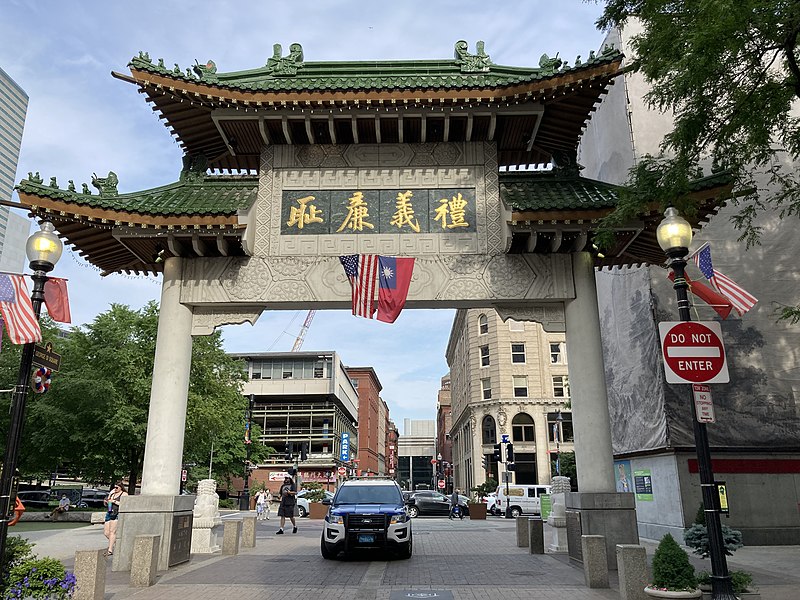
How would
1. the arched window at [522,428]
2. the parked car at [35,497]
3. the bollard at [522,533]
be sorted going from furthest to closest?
the arched window at [522,428]
the parked car at [35,497]
the bollard at [522,533]

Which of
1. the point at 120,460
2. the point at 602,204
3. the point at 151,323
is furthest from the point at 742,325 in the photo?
the point at 120,460

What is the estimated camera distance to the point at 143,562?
1052 cm

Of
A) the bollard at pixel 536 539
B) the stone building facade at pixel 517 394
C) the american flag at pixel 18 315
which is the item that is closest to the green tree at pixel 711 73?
the bollard at pixel 536 539

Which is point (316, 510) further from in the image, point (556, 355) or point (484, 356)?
point (556, 355)

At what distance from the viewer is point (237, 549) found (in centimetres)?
1582

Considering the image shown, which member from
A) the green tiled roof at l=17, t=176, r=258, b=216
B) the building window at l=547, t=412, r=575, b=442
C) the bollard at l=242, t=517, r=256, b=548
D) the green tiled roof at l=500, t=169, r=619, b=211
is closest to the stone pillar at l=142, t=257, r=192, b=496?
the green tiled roof at l=17, t=176, r=258, b=216

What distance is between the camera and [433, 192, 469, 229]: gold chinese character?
1380 cm

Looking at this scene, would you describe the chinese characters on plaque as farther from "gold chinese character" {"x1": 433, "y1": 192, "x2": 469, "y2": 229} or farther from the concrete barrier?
the concrete barrier

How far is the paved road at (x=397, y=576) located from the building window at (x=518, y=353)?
143 ft

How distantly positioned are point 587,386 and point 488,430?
4971 cm

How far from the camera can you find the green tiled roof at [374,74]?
12938mm

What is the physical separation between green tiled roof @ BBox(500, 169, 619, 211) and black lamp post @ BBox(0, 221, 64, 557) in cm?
875

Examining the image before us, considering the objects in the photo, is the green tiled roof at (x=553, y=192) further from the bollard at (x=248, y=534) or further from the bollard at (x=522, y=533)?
the bollard at (x=248, y=534)

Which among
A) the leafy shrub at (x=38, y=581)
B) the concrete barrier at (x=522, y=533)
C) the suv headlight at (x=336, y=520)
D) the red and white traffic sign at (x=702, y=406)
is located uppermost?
the red and white traffic sign at (x=702, y=406)
